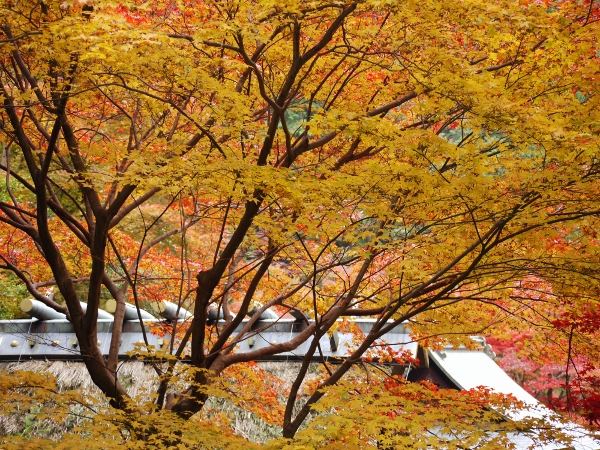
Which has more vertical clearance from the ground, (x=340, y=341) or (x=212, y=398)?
(x=340, y=341)

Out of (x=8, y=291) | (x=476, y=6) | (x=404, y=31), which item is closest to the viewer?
(x=476, y=6)

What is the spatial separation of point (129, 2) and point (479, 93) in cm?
240

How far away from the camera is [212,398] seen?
9.19 metres

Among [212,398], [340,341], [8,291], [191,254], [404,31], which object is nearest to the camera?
[404,31]

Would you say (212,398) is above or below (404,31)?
below

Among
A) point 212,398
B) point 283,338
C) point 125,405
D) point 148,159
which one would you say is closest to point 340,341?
point 283,338

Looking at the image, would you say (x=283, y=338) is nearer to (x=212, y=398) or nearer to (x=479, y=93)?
(x=212, y=398)

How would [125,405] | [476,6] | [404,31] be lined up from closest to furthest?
[476,6] < [404,31] < [125,405]

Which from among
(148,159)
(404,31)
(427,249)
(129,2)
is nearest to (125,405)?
(148,159)

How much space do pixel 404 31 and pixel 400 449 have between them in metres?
3.28

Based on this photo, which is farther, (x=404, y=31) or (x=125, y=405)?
(x=125, y=405)

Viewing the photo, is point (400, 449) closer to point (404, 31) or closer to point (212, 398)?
point (404, 31)

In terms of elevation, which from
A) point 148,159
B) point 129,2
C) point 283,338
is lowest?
point 283,338

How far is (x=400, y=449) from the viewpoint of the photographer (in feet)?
14.3
